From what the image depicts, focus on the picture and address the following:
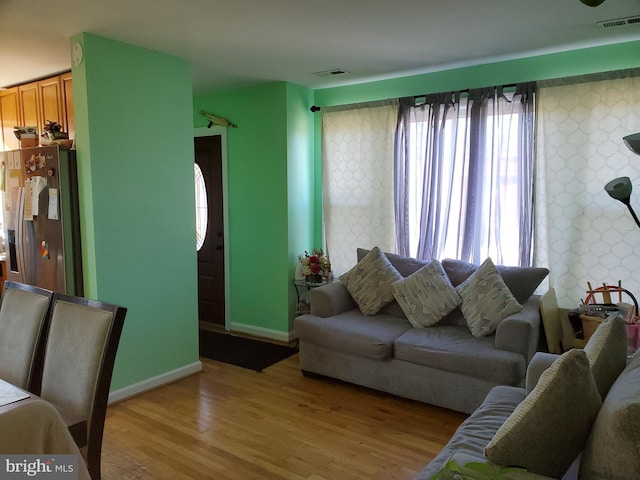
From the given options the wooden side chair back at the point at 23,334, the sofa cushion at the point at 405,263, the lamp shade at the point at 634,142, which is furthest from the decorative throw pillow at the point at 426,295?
the wooden side chair back at the point at 23,334

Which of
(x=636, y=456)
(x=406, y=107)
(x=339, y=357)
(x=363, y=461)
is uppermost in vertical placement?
(x=406, y=107)

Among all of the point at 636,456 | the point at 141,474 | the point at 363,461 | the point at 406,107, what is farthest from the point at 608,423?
the point at 406,107

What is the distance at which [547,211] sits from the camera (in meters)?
3.73

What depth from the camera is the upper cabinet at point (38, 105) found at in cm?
375

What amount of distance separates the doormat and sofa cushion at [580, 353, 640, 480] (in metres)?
2.96

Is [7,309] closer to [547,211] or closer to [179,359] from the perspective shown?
[179,359]

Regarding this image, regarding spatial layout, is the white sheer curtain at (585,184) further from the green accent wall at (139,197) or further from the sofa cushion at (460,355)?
the green accent wall at (139,197)

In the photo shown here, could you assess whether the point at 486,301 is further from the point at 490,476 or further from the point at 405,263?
the point at 490,476

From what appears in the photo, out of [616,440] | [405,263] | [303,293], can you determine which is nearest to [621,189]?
[405,263]

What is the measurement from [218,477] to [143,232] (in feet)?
5.94

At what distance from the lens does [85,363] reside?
1935 millimetres

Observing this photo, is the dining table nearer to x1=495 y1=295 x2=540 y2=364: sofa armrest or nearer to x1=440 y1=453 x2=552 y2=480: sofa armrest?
x1=440 y1=453 x2=552 y2=480: sofa armrest

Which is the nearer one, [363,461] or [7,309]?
[7,309]

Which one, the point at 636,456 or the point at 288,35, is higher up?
the point at 288,35
